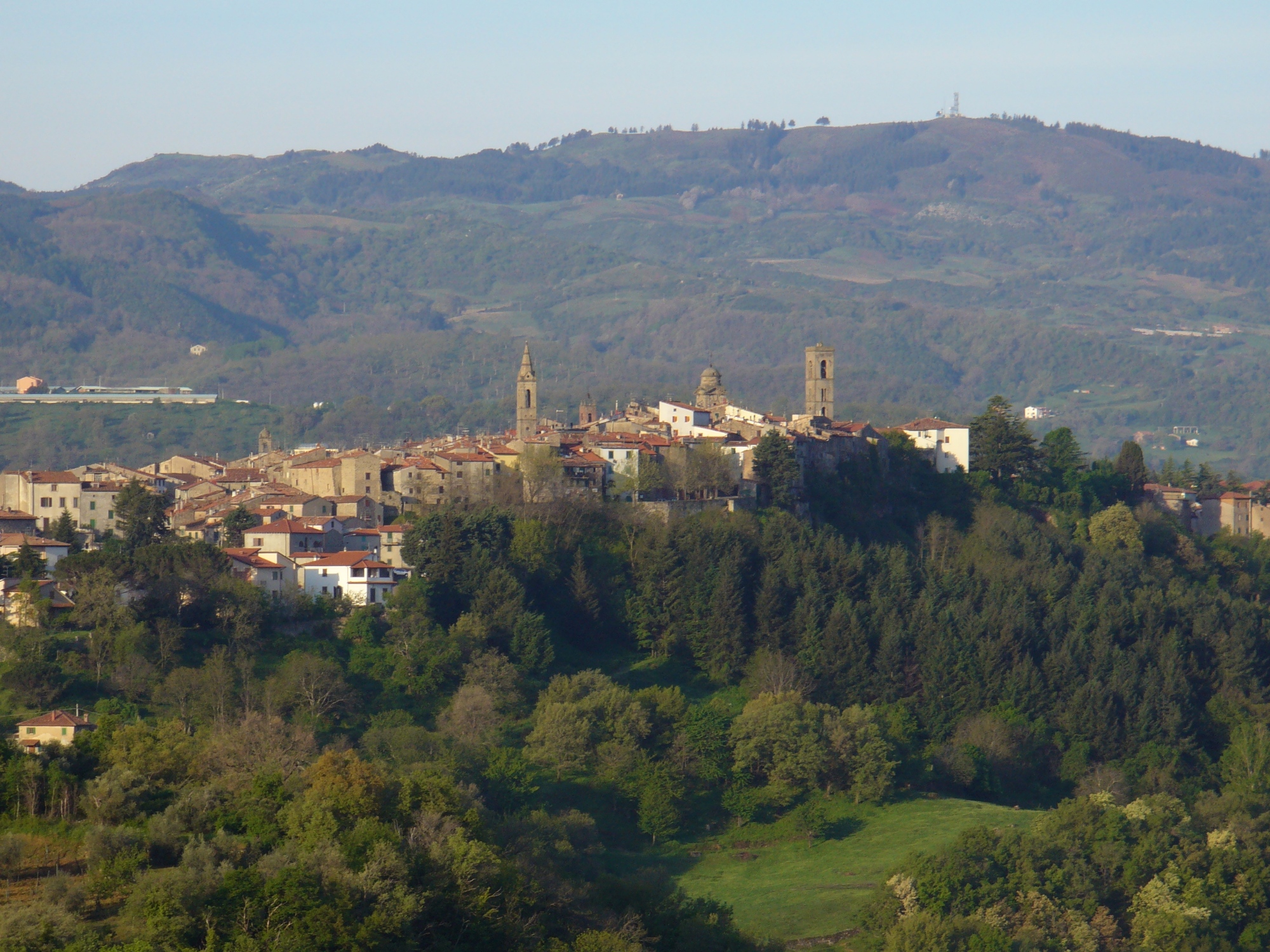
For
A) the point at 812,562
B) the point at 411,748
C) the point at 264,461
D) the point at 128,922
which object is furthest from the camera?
the point at 264,461

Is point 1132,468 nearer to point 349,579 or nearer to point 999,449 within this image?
point 999,449

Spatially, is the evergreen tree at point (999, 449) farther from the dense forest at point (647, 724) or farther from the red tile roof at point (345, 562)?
the red tile roof at point (345, 562)

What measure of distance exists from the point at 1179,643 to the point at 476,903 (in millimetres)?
46121

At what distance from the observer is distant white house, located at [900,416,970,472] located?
301 ft

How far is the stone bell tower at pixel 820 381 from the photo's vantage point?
100812mm

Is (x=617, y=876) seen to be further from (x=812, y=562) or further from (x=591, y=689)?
(x=812, y=562)

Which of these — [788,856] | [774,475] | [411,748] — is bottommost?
[788,856]

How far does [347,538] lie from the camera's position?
71875mm

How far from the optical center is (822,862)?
58250mm

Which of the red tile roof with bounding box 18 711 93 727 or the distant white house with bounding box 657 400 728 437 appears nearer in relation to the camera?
the red tile roof with bounding box 18 711 93 727

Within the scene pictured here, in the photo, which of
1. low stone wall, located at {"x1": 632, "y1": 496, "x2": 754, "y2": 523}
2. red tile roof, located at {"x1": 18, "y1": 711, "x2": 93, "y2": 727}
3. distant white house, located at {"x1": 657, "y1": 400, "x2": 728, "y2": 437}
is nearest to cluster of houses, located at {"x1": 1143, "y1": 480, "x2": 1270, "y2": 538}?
distant white house, located at {"x1": 657, "y1": 400, "x2": 728, "y2": 437}

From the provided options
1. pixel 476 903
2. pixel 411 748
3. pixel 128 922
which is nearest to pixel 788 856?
pixel 411 748

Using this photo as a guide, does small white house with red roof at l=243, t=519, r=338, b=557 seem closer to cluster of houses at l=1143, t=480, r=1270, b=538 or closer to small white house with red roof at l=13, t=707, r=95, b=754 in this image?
small white house with red roof at l=13, t=707, r=95, b=754

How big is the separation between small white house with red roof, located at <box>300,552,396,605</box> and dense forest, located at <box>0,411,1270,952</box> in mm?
783
